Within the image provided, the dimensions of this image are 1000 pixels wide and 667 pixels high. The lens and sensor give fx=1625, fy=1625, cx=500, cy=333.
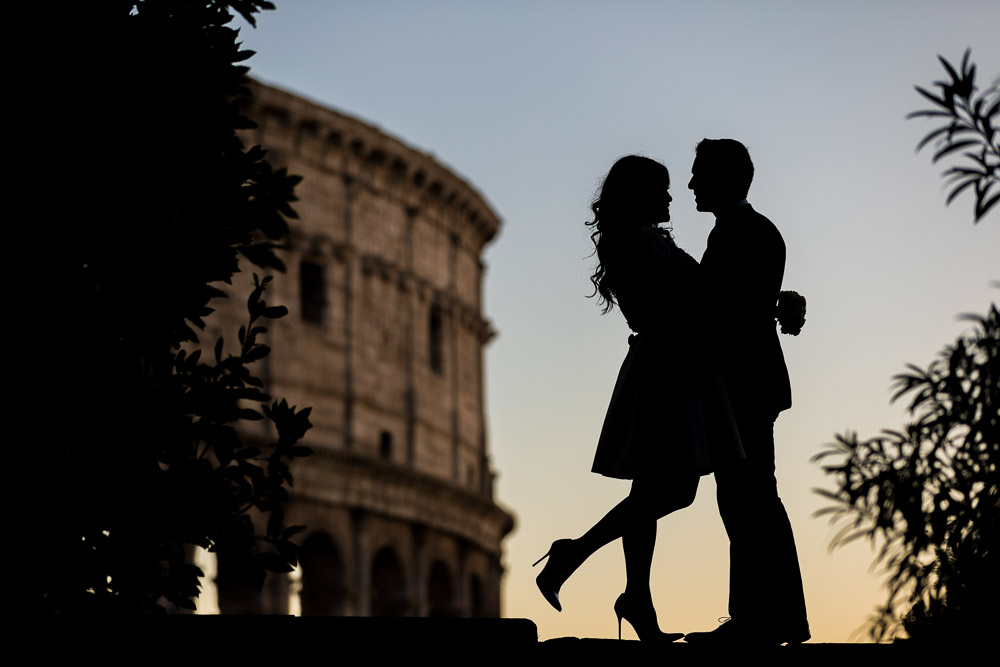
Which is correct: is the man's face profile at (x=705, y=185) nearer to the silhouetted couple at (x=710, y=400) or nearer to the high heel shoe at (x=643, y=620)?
the silhouetted couple at (x=710, y=400)

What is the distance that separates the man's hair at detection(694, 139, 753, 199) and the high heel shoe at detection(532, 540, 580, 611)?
1.49 meters

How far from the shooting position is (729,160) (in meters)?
6.12

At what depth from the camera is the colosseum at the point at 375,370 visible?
4069 cm

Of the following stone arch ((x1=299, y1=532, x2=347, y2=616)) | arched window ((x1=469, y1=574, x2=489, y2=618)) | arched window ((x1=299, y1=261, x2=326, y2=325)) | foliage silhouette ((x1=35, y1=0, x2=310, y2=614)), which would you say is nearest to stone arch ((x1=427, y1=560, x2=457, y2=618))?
arched window ((x1=469, y1=574, x2=489, y2=618))

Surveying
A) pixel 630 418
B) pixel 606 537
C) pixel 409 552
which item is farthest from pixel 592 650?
pixel 409 552

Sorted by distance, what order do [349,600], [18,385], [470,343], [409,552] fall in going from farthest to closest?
1. [470,343]
2. [409,552]
3. [349,600]
4. [18,385]

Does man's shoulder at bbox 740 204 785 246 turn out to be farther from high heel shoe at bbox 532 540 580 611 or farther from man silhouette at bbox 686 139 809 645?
high heel shoe at bbox 532 540 580 611

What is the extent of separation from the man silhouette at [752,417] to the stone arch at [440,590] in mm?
39768

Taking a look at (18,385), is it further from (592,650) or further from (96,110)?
(592,650)

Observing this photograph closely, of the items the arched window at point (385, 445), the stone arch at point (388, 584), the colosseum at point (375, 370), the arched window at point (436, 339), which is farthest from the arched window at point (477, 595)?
the arched window at point (436, 339)

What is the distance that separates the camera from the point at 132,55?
28.3 ft

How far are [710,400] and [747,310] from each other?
1.18 ft

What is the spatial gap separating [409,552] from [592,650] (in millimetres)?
38584

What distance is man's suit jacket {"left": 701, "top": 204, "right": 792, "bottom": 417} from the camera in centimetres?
598
